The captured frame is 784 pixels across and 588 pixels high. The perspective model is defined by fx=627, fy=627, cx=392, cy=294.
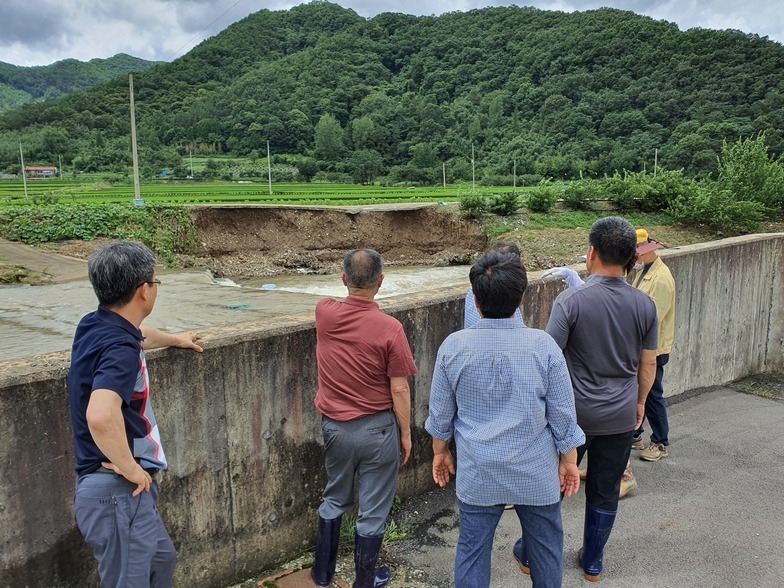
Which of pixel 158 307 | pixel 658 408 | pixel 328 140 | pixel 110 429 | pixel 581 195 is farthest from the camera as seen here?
pixel 328 140

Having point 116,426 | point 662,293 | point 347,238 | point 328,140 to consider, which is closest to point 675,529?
point 662,293

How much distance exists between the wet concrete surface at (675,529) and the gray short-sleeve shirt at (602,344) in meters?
0.81

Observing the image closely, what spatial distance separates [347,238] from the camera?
953 inches

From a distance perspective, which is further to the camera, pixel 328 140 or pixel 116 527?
pixel 328 140

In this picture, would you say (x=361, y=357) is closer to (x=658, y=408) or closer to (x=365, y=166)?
(x=658, y=408)

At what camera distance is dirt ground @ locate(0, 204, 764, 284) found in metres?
21.8

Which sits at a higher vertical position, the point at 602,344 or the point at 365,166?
the point at 365,166

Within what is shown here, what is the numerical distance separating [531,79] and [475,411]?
94.3 meters

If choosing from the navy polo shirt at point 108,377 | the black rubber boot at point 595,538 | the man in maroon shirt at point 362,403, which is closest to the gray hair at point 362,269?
the man in maroon shirt at point 362,403

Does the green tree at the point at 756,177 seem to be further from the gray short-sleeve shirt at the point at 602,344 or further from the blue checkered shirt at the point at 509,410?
the blue checkered shirt at the point at 509,410

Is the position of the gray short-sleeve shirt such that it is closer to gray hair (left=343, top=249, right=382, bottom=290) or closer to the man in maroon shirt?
the man in maroon shirt

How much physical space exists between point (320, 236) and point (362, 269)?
21.2 meters

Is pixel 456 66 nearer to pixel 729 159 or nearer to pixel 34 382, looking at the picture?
pixel 729 159

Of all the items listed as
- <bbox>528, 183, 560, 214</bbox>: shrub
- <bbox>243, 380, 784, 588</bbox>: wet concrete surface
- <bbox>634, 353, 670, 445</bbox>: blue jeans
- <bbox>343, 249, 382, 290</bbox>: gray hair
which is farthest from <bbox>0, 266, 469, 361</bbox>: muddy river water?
<bbox>528, 183, 560, 214</bbox>: shrub
